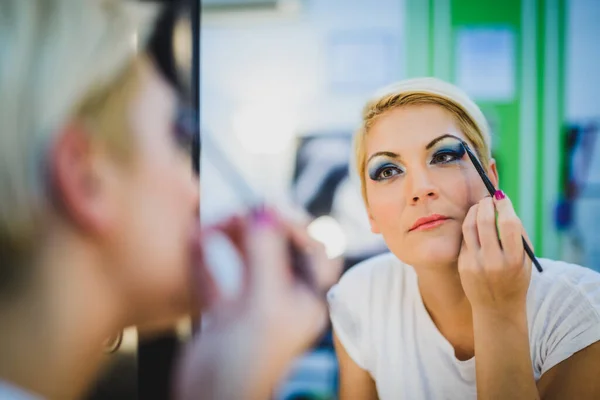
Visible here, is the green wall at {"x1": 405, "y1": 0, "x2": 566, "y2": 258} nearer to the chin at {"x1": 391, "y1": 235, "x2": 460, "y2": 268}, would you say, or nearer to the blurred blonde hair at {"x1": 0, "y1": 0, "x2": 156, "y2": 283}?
the chin at {"x1": 391, "y1": 235, "x2": 460, "y2": 268}

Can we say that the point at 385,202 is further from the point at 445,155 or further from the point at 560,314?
the point at 560,314

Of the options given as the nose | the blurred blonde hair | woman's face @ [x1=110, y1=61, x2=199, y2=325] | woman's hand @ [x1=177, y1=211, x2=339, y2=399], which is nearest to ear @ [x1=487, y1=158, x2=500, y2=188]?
the nose

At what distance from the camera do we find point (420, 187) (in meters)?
0.95

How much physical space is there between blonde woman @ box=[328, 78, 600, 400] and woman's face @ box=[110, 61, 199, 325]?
1.15ft

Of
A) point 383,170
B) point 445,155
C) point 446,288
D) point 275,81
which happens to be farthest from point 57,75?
point 446,288

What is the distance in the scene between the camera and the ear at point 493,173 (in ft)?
3.20

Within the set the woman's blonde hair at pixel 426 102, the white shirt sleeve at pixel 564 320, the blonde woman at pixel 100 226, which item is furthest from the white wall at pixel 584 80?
the blonde woman at pixel 100 226

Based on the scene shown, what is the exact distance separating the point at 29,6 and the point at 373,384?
3.53ft

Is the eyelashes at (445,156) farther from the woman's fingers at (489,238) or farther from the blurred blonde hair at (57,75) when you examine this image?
the blurred blonde hair at (57,75)

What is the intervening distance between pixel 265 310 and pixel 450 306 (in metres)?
0.38

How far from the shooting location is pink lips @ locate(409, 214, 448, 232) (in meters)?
0.95

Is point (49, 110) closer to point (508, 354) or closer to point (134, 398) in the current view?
point (134, 398)

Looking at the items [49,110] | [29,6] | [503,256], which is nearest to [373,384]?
[503,256]

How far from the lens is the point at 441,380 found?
0.99 m
